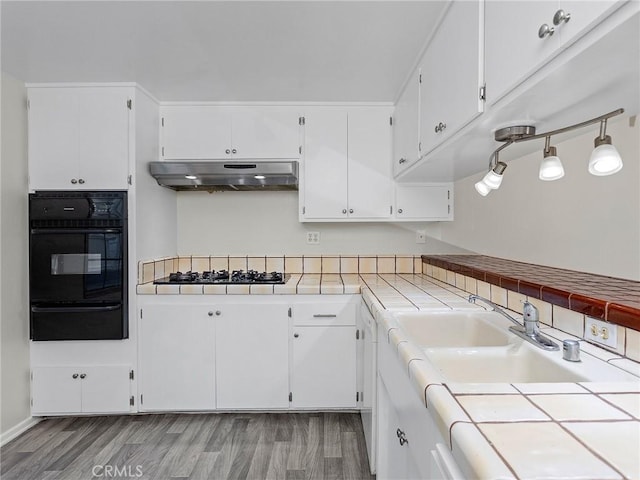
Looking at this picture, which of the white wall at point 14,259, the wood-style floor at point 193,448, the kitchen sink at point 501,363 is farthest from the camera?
the white wall at point 14,259

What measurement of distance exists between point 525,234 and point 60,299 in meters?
3.07

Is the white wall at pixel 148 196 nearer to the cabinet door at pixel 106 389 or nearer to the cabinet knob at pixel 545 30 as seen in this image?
Result: the cabinet door at pixel 106 389

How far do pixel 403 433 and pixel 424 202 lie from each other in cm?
189

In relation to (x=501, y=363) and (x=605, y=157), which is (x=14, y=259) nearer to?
(x=501, y=363)

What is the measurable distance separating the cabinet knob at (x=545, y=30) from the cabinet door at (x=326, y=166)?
188cm

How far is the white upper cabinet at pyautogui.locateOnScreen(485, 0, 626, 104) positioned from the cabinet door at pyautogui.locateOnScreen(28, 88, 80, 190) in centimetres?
246

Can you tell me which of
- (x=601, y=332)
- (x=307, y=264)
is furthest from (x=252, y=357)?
(x=601, y=332)

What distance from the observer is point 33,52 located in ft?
6.66

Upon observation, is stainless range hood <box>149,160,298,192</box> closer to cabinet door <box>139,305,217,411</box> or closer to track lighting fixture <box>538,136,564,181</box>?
cabinet door <box>139,305,217,411</box>

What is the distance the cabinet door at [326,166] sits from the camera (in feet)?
9.11

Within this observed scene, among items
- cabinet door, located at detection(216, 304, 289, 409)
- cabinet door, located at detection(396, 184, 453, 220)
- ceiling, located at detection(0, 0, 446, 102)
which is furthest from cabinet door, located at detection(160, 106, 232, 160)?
cabinet door, located at detection(396, 184, 453, 220)

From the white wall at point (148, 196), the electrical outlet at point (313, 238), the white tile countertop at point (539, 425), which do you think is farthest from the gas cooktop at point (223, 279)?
the white tile countertop at point (539, 425)

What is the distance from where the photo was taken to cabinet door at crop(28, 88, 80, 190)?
241 centimetres

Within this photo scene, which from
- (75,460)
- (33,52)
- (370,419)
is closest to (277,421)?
(370,419)
